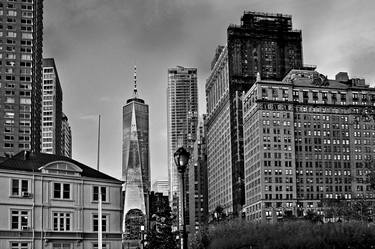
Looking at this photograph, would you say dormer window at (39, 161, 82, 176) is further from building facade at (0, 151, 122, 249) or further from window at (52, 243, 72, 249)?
window at (52, 243, 72, 249)

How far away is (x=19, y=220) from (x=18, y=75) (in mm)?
137756

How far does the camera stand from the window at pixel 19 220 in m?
54.1

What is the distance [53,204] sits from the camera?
5656 centimetres

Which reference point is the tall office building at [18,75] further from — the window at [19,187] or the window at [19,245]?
the window at [19,245]

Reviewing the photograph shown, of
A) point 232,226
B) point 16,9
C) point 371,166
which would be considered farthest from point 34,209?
point 16,9

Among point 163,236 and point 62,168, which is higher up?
point 62,168

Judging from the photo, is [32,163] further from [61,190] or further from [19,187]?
[61,190]

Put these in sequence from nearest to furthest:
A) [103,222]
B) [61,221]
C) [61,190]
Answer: [61,221]
[61,190]
[103,222]

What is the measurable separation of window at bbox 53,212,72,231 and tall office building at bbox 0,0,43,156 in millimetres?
127112

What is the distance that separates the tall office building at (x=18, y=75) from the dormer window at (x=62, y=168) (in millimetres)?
126149

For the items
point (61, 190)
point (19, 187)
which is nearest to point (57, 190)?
point (61, 190)

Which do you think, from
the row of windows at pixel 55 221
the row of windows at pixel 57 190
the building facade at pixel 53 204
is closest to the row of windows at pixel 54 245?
the building facade at pixel 53 204

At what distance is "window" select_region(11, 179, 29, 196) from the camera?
5447 cm

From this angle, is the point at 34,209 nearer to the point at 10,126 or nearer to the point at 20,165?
the point at 20,165
